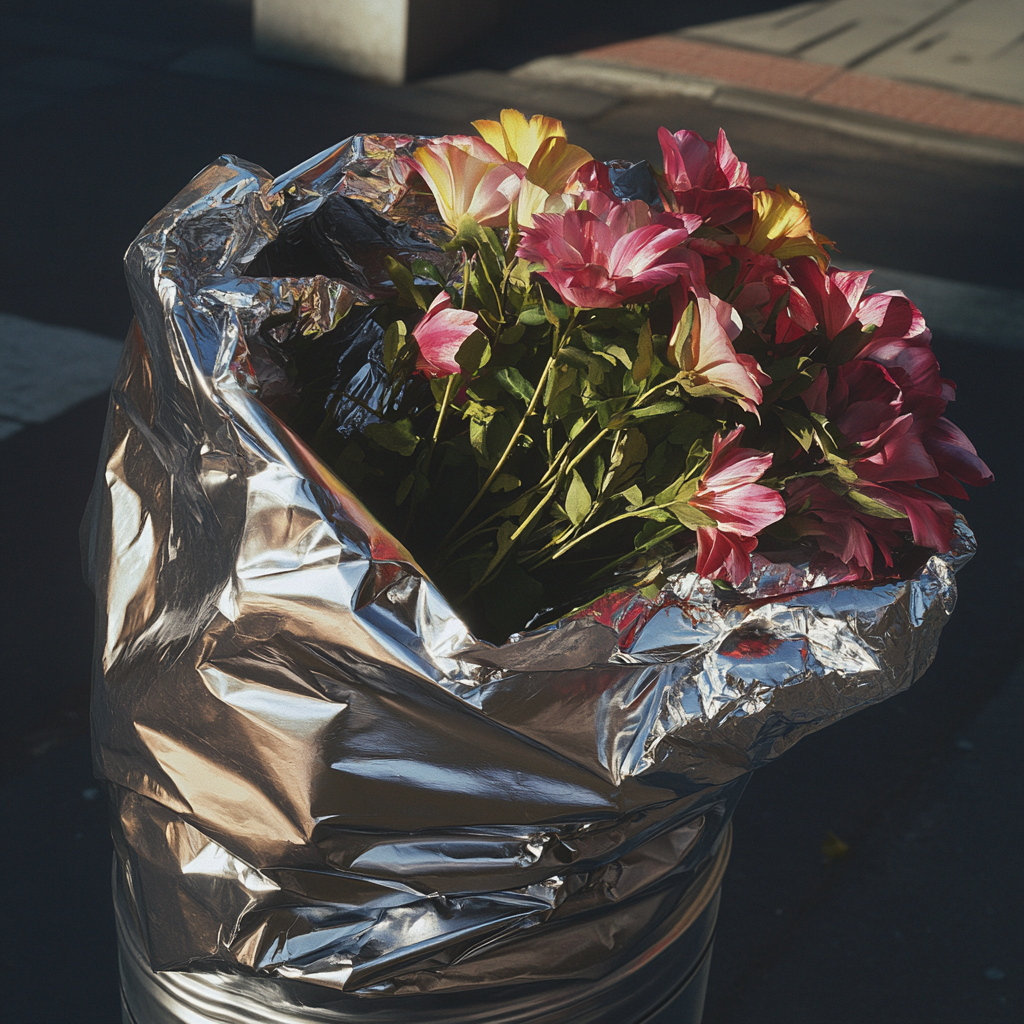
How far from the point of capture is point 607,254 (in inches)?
30.5

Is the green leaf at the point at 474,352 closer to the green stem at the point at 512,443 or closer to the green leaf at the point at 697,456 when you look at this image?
the green stem at the point at 512,443

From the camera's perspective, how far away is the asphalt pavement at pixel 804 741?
2084 mm

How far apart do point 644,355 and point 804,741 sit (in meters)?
2.03

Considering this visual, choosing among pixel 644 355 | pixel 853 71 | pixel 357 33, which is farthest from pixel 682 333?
pixel 853 71

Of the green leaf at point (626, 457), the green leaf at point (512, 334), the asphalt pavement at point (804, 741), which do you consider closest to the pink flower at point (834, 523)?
the green leaf at point (626, 457)

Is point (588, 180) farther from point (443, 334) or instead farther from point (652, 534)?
point (652, 534)

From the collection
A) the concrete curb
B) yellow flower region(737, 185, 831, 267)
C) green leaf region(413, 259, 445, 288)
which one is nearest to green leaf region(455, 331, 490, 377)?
green leaf region(413, 259, 445, 288)

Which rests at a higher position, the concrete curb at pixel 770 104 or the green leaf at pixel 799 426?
the green leaf at pixel 799 426

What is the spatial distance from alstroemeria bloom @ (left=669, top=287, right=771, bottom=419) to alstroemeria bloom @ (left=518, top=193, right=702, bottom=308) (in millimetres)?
34

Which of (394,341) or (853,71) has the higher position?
(394,341)

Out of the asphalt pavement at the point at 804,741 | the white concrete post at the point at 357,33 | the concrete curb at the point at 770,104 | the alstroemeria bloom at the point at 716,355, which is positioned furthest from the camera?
the white concrete post at the point at 357,33

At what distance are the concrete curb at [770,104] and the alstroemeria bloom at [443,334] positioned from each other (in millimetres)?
6704

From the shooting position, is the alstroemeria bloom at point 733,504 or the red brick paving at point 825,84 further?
the red brick paving at point 825,84

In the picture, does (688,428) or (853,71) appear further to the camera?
(853,71)
